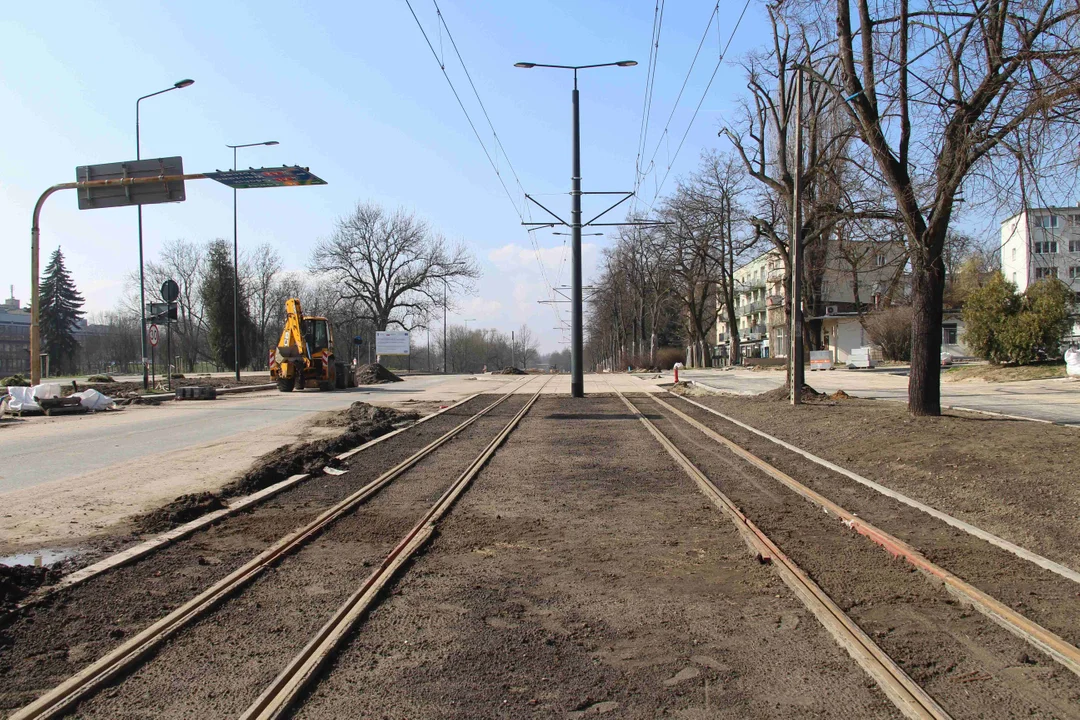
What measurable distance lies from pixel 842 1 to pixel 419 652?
14119mm

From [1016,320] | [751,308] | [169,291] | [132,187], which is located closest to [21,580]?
[132,187]

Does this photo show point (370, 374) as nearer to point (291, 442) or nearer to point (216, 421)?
point (216, 421)

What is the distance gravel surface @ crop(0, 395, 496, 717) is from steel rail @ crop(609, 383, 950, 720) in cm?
385

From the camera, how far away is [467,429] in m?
15.8

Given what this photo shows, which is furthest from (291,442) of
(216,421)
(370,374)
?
(370,374)

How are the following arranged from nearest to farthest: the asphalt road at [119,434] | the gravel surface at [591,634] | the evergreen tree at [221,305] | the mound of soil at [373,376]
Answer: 1. the gravel surface at [591,634]
2. the asphalt road at [119,434]
3. the mound of soil at [373,376]
4. the evergreen tree at [221,305]

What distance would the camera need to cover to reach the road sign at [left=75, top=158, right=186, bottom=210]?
18359 millimetres

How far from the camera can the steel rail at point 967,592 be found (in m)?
3.89

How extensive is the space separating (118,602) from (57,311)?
77296 millimetres

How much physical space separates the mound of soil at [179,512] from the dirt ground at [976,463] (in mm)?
7063

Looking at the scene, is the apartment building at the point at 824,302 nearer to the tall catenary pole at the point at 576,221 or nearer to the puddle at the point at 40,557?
the tall catenary pole at the point at 576,221

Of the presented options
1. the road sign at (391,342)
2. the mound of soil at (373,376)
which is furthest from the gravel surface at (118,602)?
the road sign at (391,342)

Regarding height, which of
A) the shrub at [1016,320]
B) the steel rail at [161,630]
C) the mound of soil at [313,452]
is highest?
the shrub at [1016,320]

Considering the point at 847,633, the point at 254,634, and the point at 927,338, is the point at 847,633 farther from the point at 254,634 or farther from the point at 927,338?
the point at 927,338
